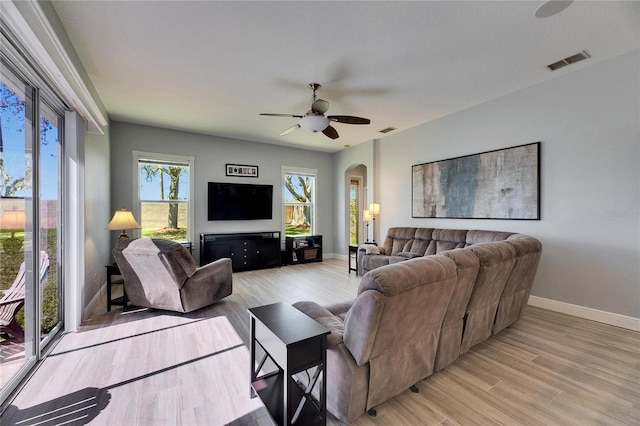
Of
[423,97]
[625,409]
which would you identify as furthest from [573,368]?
[423,97]

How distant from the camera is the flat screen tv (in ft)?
19.0

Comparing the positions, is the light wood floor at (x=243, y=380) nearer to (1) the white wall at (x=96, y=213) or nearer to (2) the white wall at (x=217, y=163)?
(1) the white wall at (x=96, y=213)

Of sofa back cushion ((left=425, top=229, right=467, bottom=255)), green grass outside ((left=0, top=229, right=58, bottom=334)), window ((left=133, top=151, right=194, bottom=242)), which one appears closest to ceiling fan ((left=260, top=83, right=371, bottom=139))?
sofa back cushion ((left=425, top=229, right=467, bottom=255))

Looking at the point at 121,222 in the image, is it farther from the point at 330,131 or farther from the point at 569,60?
the point at 569,60

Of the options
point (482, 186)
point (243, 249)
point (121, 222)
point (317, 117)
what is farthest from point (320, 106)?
point (243, 249)

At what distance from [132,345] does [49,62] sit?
2.38 meters

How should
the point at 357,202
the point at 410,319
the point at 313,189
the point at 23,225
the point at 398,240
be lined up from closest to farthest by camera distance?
the point at 410,319 < the point at 23,225 < the point at 398,240 < the point at 313,189 < the point at 357,202

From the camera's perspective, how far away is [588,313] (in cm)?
317

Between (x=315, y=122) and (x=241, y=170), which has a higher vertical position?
(x=315, y=122)

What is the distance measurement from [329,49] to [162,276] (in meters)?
3.09

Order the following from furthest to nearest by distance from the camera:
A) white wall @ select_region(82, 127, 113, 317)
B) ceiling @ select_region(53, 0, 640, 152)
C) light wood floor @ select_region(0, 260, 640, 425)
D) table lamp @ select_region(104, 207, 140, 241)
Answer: table lamp @ select_region(104, 207, 140, 241) < white wall @ select_region(82, 127, 113, 317) < ceiling @ select_region(53, 0, 640, 152) < light wood floor @ select_region(0, 260, 640, 425)

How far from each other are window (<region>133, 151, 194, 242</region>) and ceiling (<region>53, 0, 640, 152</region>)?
1.27 metres

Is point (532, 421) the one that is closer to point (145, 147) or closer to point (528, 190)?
point (528, 190)

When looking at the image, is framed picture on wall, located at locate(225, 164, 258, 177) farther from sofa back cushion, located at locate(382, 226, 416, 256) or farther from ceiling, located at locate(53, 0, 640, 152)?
sofa back cushion, located at locate(382, 226, 416, 256)
